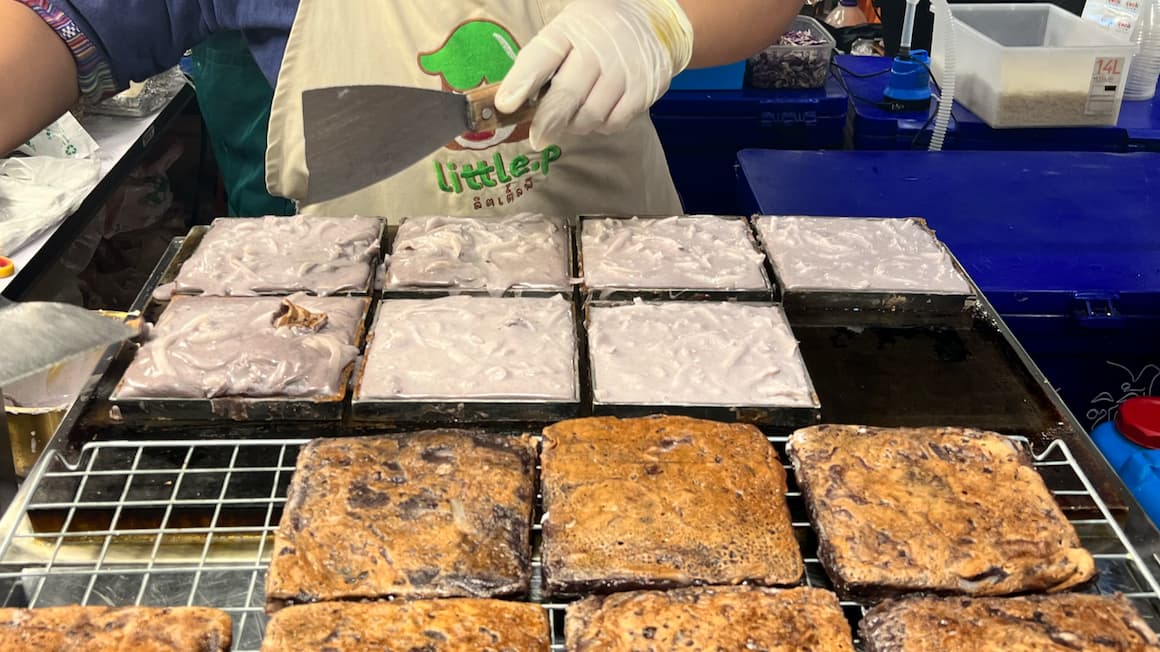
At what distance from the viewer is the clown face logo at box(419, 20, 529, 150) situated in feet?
8.77

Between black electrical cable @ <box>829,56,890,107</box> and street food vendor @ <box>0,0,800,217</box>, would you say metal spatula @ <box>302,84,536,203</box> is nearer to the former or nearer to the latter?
street food vendor @ <box>0,0,800,217</box>

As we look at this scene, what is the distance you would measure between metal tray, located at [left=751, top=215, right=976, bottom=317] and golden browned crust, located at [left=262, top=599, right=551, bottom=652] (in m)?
1.13

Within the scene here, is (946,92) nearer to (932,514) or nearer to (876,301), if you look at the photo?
(876,301)

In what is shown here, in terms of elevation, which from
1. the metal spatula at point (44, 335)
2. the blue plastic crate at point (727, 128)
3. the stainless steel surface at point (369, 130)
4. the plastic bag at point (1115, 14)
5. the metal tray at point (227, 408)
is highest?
the stainless steel surface at point (369, 130)

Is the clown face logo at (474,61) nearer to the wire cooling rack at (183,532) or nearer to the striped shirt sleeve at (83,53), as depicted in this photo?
the striped shirt sleeve at (83,53)

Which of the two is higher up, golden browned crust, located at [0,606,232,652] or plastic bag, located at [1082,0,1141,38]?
golden browned crust, located at [0,606,232,652]

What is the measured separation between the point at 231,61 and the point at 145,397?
1.80 metres

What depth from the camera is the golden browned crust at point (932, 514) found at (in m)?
1.47

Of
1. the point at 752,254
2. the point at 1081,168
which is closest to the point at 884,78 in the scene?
the point at 1081,168

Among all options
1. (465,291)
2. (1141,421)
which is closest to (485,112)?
(465,291)

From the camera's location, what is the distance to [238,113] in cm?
332

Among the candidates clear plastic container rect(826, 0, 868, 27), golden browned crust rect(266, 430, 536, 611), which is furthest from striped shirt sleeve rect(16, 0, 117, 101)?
clear plastic container rect(826, 0, 868, 27)

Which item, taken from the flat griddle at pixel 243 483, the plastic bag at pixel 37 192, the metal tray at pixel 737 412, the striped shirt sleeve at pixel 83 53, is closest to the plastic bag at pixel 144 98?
the plastic bag at pixel 37 192

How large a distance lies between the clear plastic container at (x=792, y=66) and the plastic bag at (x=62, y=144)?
3.18 meters
